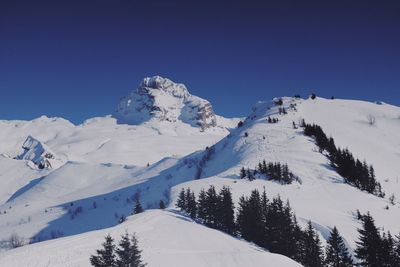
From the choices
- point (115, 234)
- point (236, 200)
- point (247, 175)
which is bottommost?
point (115, 234)

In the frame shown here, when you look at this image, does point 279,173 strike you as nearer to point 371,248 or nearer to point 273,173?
point 273,173

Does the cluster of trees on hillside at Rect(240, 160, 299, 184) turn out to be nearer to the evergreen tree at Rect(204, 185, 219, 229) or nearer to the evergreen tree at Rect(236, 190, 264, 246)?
the evergreen tree at Rect(204, 185, 219, 229)

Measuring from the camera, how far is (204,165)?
178375 mm

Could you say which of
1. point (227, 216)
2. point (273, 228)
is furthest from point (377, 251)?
point (227, 216)

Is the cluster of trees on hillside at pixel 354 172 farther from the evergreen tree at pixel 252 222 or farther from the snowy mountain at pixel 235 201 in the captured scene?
the evergreen tree at pixel 252 222

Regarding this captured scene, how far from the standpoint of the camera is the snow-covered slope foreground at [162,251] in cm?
3859

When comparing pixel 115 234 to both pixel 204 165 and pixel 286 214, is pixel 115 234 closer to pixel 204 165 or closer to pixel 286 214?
pixel 286 214

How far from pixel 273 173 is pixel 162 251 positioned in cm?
6922

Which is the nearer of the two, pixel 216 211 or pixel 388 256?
pixel 388 256

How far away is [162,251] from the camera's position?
1805 inches

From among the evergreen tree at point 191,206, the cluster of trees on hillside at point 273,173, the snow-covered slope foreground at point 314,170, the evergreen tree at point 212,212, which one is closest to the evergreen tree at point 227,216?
the evergreen tree at point 212,212

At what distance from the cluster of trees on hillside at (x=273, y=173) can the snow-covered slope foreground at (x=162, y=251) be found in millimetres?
51584

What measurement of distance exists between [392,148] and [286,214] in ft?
440

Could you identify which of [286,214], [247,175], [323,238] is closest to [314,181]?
[247,175]
